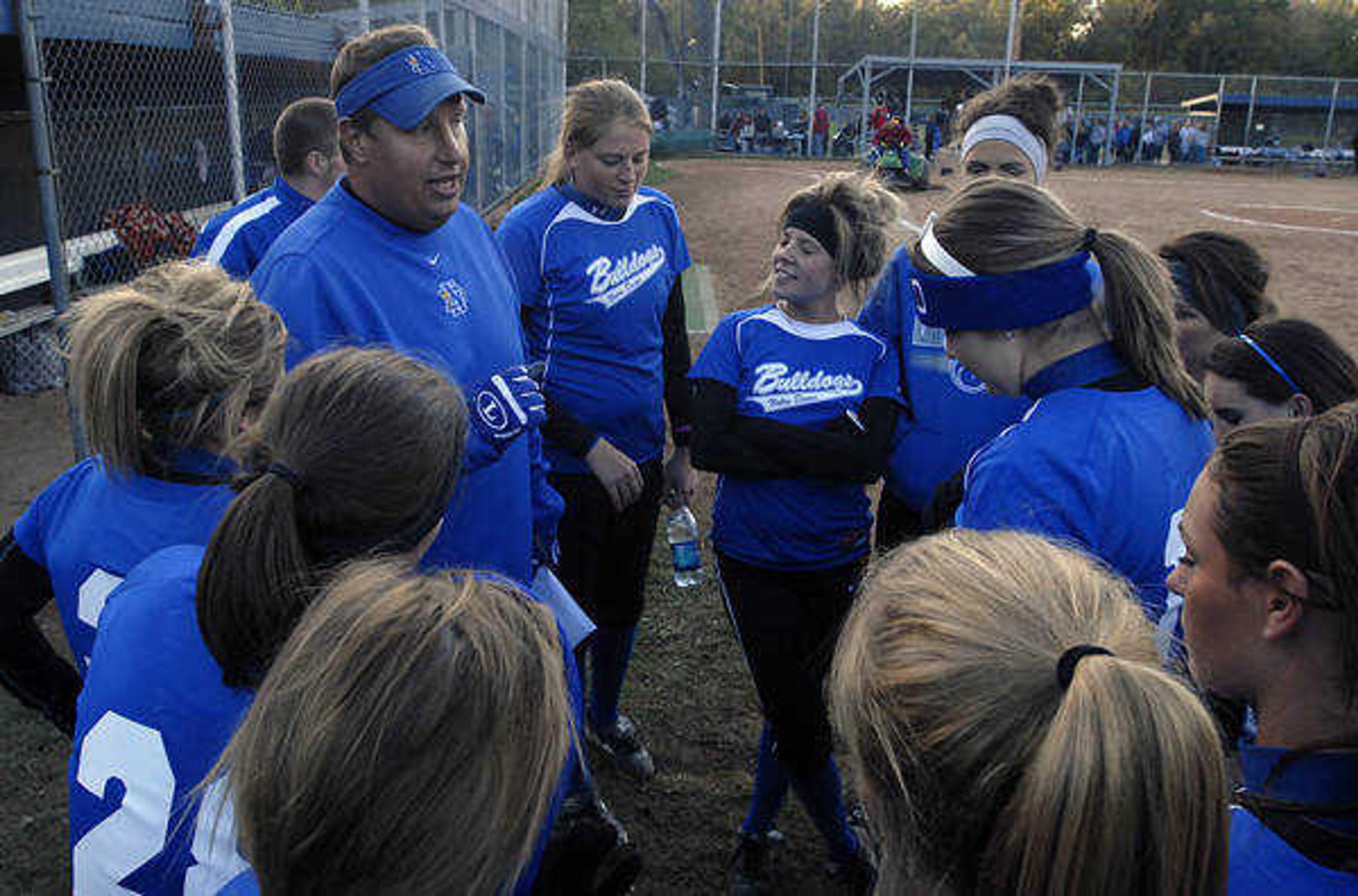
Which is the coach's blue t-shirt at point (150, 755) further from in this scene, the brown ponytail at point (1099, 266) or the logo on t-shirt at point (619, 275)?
the logo on t-shirt at point (619, 275)

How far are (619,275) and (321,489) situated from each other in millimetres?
1935

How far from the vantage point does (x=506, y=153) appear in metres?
14.8

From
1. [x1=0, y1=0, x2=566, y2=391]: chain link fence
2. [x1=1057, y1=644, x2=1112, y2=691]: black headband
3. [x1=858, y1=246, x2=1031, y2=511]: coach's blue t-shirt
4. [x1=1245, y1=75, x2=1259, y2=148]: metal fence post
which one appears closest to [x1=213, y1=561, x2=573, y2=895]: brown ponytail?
[x1=1057, y1=644, x2=1112, y2=691]: black headband

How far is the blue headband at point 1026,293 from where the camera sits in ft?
6.19

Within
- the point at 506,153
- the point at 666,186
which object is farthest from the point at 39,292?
the point at 666,186

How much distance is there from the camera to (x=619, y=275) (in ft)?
10.9

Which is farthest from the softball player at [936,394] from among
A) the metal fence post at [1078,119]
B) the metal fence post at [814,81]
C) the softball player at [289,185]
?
the metal fence post at [814,81]

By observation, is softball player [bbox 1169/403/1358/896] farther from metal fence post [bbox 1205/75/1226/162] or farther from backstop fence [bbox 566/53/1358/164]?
metal fence post [bbox 1205/75/1226/162]

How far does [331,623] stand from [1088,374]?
1493mm

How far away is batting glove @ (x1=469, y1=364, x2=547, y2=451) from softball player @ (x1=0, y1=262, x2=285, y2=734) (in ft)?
1.71

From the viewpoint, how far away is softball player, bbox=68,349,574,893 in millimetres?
1386

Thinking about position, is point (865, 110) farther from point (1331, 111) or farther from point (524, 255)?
point (524, 255)

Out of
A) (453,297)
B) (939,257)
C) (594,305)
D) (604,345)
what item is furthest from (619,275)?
(939,257)

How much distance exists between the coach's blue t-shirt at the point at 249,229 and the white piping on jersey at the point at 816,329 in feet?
7.27
